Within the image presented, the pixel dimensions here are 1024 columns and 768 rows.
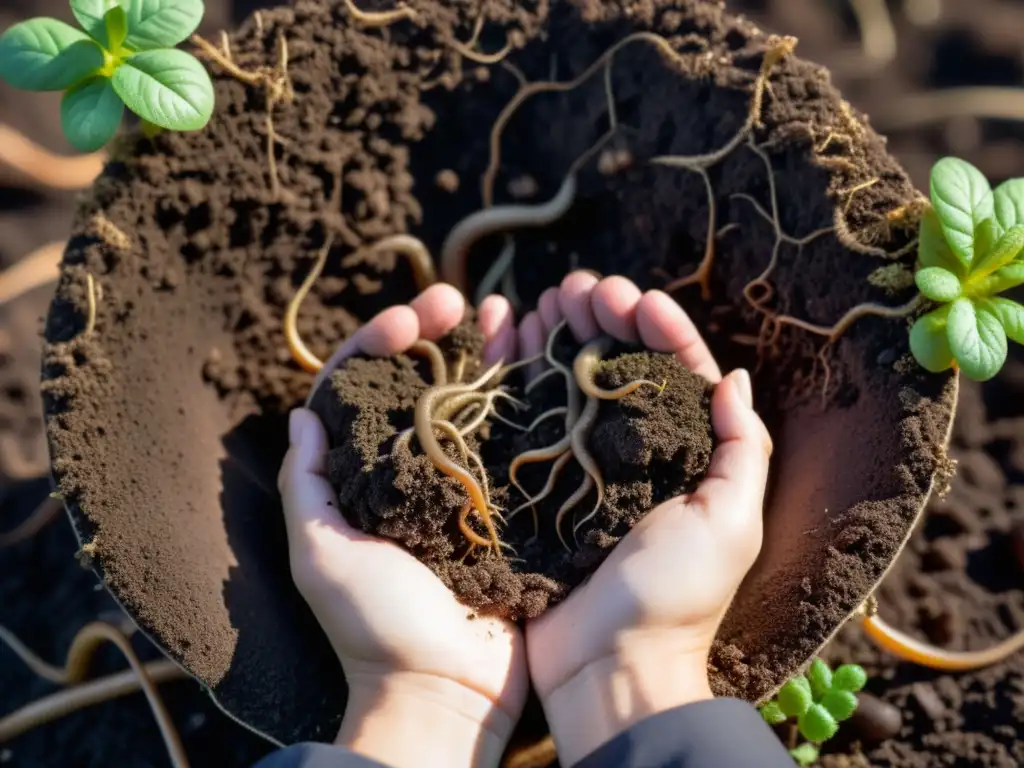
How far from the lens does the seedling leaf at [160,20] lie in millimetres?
1576

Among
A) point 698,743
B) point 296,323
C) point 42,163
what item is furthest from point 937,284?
point 42,163

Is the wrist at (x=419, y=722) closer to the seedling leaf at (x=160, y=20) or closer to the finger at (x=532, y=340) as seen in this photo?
the finger at (x=532, y=340)

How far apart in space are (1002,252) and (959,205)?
0.33 feet

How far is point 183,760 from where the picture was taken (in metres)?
1.84

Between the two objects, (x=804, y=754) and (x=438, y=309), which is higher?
(x=438, y=309)

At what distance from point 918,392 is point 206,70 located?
1.41m

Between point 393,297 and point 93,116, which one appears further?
point 393,297

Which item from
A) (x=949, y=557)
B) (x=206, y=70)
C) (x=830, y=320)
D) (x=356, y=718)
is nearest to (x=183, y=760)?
(x=356, y=718)

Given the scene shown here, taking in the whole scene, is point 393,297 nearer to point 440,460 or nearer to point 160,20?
point 440,460

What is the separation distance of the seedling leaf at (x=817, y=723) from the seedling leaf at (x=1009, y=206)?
2.86 ft

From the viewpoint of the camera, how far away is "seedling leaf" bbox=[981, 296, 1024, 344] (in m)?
1.46

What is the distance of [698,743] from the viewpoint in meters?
1.28

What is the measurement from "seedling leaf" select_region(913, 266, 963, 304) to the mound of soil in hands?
1.36 ft

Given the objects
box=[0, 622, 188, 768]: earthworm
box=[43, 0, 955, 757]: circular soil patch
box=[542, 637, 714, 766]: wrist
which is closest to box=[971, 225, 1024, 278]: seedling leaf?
box=[43, 0, 955, 757]: circular soil patch
